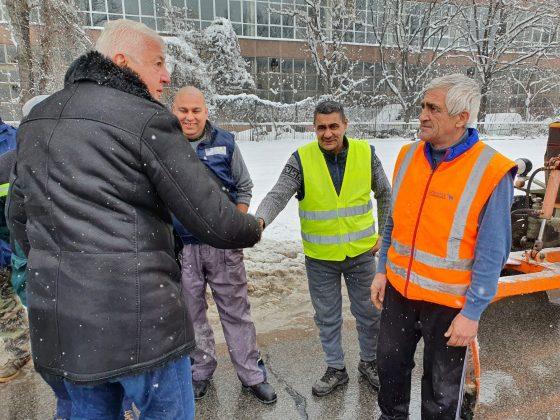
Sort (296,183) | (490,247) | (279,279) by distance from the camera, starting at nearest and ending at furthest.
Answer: (490,247), (296,183), (279,279)

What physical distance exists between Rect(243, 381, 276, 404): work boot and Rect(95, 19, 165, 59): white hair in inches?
87.9

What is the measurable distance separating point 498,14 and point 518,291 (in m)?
24.6

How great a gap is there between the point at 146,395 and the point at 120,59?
1.23 m

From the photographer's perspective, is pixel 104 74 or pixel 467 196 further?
pixel 467 196

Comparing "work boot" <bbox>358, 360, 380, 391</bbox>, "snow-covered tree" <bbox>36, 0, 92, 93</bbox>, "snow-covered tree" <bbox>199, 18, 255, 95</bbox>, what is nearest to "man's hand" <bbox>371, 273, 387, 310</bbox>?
"work boot" <bbox>358, 360, 380, 391</bbox>

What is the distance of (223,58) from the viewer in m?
20.7

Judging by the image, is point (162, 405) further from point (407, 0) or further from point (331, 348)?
point (407, 0)

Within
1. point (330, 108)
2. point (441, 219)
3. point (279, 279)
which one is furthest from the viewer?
point (279, 279)

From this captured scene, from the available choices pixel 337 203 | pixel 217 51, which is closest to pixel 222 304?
pixel 337 203

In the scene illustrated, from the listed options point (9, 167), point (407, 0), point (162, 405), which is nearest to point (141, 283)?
point (162, 405)

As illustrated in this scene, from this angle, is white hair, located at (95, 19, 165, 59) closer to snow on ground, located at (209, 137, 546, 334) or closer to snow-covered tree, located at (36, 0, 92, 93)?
snow on ground, located at (209, 137, 546, 334)

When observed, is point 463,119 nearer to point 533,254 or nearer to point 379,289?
point 379,289

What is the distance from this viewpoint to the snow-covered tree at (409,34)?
2258cm

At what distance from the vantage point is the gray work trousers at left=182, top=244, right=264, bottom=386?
9.52 feet
